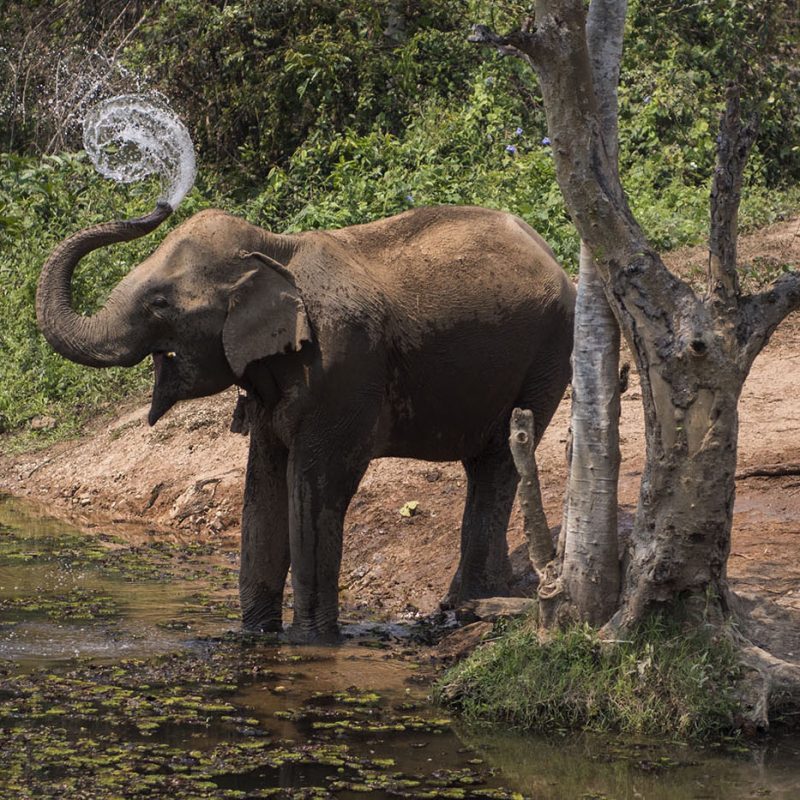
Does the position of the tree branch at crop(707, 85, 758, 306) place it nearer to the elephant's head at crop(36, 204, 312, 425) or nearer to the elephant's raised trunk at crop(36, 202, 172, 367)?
the elephant's head at crop(36, 204, 312, 425)

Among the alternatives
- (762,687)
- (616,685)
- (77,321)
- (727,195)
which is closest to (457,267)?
(77,321)

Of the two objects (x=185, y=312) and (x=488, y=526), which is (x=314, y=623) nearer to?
(x=488, y=526)

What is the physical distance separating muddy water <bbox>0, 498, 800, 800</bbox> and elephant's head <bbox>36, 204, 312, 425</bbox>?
1.35m

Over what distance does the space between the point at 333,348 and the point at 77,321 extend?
1.31m

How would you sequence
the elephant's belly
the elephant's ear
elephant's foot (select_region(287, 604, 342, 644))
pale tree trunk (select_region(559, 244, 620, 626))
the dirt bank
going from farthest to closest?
the dirt bank, the elephant's belly, elephant's foot (select_region(287, 604, 342, 644)), the elephant's ear, pale tree trunk (select_region(559, 244, 620, 626))

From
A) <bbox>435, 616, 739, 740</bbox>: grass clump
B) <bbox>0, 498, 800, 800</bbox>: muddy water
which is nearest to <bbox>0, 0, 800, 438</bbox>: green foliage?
<bbox>0, 498, 800, 800</bbox>: muddy water

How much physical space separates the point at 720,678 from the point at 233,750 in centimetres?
208

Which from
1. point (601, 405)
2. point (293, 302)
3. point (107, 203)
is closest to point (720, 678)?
point (601, 405)

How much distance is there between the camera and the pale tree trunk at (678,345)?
6793mm

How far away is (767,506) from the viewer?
31.8ft

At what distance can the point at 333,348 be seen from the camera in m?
8.12

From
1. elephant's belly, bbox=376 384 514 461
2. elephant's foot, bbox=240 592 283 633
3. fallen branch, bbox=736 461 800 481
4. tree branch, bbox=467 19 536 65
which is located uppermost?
tree branch, bbox=467 19 536 65

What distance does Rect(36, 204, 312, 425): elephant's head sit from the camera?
8.09 m

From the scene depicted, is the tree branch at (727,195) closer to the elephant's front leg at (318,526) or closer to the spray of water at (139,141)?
the elephant's front leg at (318,526)
